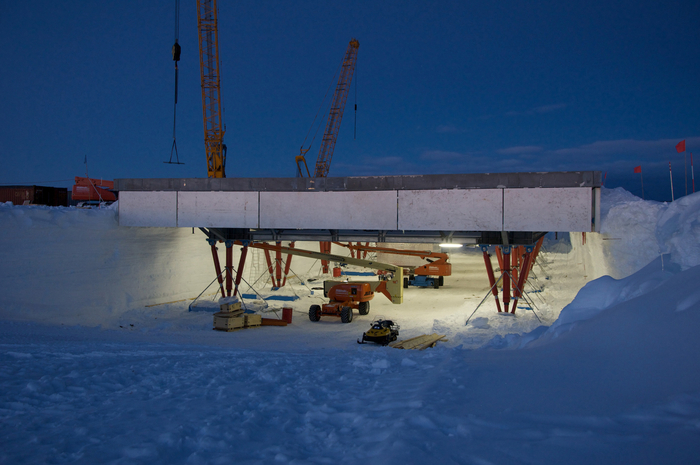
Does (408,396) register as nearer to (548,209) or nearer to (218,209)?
(548,209)

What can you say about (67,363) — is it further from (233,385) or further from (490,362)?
(490,362)

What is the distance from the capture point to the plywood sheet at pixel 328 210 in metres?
19.6

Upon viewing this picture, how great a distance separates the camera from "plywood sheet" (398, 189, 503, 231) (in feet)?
60.7

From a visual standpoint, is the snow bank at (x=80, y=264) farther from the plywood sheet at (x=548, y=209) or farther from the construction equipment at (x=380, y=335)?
the plywood sheet at (x=548, y=209)

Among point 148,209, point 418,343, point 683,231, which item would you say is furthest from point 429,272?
point 683,231

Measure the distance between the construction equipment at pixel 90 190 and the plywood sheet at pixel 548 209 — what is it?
954 inches

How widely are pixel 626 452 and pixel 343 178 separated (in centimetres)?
1654

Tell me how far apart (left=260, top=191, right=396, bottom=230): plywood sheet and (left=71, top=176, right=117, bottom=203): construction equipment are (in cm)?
1393

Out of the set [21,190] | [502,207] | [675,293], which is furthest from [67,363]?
[21,190]

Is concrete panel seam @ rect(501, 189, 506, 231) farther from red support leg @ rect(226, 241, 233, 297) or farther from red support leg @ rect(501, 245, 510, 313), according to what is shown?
red support leg @ rect(226, 241, 233, 297)

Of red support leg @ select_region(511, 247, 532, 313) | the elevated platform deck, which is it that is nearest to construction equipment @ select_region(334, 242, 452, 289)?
red support leg @ select_region(511, 247, 532, 313)

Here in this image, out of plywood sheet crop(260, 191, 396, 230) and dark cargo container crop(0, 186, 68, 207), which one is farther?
dark cargo container crop(0, 186, 68, 207)

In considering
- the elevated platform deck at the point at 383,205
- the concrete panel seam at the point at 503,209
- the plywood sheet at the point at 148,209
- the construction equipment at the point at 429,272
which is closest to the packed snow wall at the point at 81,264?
the plywood sheet at the point at 148,209

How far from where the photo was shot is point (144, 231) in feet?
77.8
